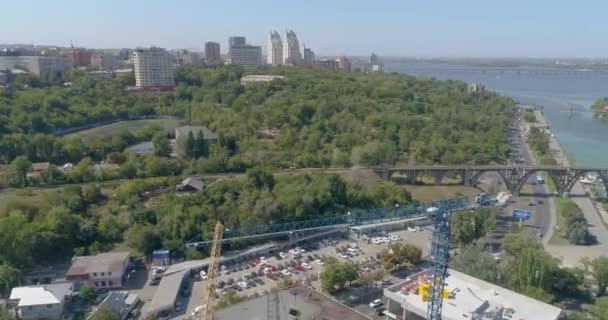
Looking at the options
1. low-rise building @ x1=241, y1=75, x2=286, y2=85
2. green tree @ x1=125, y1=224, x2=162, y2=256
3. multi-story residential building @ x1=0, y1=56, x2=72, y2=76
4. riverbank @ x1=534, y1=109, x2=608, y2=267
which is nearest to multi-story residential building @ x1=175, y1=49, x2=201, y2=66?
multi-story residential building @ x1=0, y1=56, x2=72, y2=76

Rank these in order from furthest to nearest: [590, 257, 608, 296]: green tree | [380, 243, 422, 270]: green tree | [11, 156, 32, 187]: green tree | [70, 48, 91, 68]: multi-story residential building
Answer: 1. [70, 48, 91, 68]: multi-story residential building
2. [11, 156, 32, 187]: green tree
3. [380, 243, 422, 270]: green tree
4. [590, 257, 608, 296]: green tree

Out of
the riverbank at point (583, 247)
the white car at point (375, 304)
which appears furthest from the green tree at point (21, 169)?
the riverbank at point (583, 247)

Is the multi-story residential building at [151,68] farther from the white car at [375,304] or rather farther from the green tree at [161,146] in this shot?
the white car at [375,304]

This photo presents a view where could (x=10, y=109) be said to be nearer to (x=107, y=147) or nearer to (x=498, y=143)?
(x=107, y=147)

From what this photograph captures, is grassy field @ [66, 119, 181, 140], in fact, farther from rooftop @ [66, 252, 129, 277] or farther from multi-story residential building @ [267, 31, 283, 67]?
multi-story residential building @ [267, 31, 283, 67]

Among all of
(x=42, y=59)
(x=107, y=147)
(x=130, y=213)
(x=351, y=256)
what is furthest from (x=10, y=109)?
(x=351, y=256)
